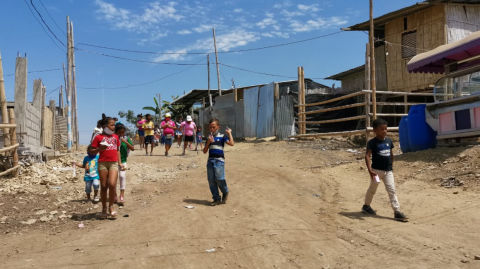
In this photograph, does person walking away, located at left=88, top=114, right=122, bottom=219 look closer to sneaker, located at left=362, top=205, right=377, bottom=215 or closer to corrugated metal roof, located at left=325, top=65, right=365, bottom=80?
sneaker, located at left=362, top=205, right=377, bottom=215

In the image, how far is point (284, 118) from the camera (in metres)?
16.9

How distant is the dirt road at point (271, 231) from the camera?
4.19 m

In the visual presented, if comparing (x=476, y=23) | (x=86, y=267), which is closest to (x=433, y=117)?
(x=86, y=267)

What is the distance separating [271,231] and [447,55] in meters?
7.88

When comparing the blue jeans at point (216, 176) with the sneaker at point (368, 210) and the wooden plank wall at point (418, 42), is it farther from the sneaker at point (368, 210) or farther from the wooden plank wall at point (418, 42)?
the wooden plank wall at point (418, 42)

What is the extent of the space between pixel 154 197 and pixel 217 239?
9.72ft

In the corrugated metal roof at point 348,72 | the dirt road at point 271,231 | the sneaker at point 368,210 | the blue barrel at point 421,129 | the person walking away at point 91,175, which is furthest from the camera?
the corrugated metal roof at point 348,72

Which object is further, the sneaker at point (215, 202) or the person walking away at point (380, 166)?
the sneaker at point (215, 202)

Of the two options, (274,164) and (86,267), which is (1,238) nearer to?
(86,267)

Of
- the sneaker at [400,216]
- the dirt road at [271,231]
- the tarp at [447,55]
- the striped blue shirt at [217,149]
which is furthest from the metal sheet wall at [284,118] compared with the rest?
the sneaker at [400,216]

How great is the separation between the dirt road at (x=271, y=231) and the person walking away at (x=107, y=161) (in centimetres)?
35

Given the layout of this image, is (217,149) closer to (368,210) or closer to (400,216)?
(368,210)

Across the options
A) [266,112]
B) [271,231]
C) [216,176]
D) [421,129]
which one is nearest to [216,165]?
[216,176]

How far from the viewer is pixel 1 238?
17.0 feet
